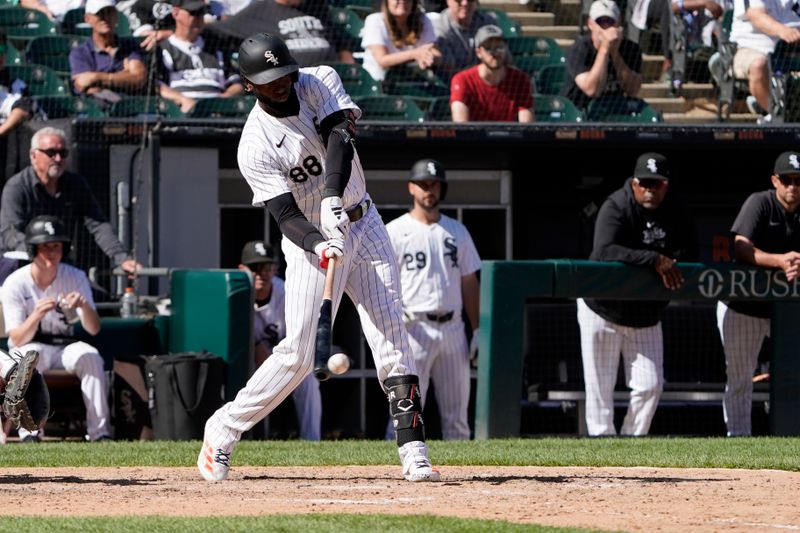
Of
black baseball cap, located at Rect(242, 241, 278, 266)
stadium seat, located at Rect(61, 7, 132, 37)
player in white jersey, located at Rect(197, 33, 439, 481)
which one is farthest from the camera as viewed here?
stadium seat, located at Rect(61, 7, 132, 37)

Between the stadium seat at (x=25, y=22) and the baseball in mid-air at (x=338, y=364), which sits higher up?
the stadium seat at (x=25, y=22)

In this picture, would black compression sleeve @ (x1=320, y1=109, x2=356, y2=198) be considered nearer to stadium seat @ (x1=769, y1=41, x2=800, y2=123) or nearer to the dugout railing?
the dugout railing

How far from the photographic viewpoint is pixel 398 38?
10.9m

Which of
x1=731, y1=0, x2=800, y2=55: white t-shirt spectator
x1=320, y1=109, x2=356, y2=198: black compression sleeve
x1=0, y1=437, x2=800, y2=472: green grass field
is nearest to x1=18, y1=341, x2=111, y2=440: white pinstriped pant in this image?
x1=0, y1=437, x2=800, y2=472: green grass field

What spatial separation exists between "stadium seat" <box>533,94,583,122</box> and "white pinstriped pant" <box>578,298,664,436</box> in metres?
2.57

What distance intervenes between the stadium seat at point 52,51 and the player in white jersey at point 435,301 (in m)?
3.46

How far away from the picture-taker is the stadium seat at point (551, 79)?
11289 mm

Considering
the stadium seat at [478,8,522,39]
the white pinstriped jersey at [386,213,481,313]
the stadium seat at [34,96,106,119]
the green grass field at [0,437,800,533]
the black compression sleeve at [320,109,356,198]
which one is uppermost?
the stadium seat at [478,8,522,39]

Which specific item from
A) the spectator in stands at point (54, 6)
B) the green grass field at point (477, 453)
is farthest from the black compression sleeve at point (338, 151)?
the spectator in stands at point (54, 6)

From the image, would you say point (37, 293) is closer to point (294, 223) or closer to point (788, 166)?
point (294, 223)

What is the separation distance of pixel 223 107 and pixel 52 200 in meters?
1.55

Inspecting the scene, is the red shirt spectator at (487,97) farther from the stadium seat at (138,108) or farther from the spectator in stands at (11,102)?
the spectator in stands at (11,102)

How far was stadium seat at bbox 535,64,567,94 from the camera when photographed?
1129cm

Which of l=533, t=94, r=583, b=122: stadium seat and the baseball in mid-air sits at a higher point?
l=533, t=94, r=583, b=122: stadium seat
